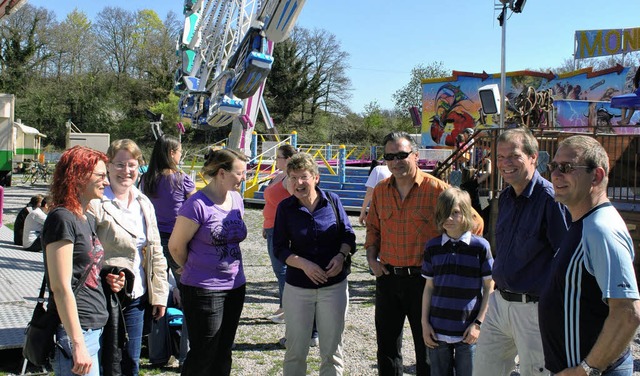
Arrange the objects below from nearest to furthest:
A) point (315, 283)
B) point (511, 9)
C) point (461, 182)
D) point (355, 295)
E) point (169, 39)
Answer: point (315, 283), point (355, 295), point (461, 182), point (511, 9), point (169, 39)

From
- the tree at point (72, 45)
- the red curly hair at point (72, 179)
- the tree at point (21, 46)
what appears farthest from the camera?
the tree at point (72, 45)

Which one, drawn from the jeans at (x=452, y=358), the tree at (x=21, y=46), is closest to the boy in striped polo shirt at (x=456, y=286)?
the jeans at (x=452, y=358)

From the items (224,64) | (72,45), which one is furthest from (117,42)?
(224,64)

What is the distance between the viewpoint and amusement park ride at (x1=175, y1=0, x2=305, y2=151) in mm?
16250

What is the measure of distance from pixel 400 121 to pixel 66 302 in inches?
2164

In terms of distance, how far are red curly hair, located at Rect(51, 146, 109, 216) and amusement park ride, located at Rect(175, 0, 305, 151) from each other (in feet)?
44.3

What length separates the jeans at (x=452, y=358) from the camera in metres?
3.29

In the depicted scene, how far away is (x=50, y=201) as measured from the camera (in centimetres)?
257

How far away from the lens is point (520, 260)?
2.83 m

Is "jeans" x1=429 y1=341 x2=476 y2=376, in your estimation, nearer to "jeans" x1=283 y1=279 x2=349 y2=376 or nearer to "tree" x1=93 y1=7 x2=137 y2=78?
"jeans" x1=283 y1=279 x2=349 y2=376

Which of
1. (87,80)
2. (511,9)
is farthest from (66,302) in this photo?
(87,80)

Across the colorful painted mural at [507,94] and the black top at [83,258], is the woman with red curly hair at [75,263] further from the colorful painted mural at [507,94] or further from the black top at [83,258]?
the colorful painted mural at [507,94]

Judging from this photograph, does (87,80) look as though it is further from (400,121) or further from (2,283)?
(2,283)

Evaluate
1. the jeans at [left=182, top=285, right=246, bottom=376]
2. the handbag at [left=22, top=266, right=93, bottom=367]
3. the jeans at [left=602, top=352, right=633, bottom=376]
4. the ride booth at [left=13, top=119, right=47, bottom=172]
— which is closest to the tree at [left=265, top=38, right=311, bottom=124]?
the ride booth at [left=13, top=119, right=47, bottom=172]
